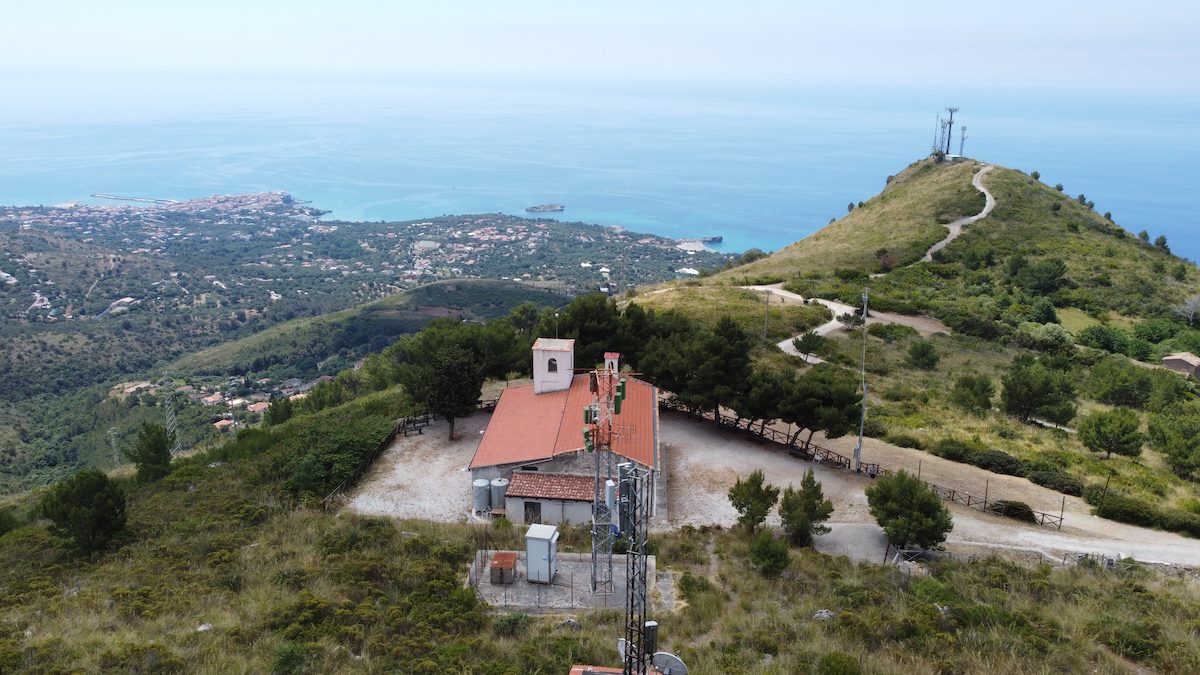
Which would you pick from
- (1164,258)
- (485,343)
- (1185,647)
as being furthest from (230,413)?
(1164,258)

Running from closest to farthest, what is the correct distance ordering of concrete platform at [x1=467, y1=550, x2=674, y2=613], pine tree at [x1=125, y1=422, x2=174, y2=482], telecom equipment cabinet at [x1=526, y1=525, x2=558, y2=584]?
concrete platform at [x1=467, y1=550, x2=674, y2=613], telecom equipment cabinet at [x1=526, y1=525, x2=558, y2=584], pine tree at [x1=125, y1=422, x2=174, y2=482]

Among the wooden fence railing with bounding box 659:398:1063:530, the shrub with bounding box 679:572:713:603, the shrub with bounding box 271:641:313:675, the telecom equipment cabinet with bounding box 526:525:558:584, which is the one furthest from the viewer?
the wooden fence railing with bounding box 659:398:1063:530

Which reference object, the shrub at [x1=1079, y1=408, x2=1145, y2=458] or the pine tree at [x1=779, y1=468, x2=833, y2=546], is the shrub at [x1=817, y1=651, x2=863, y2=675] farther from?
the shrub at [x1=1079, y1=408, x2=1145, y2=458]

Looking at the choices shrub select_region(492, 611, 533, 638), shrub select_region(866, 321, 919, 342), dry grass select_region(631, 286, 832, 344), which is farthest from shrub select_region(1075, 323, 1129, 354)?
shrub select_region(492, 611, 533, 638)

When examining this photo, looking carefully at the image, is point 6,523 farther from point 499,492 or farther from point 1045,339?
point 1045,339

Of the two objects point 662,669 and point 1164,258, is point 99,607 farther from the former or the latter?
point 1164,258

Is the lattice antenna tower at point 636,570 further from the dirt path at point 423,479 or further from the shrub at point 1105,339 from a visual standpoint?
the shrub at point 1105,339
